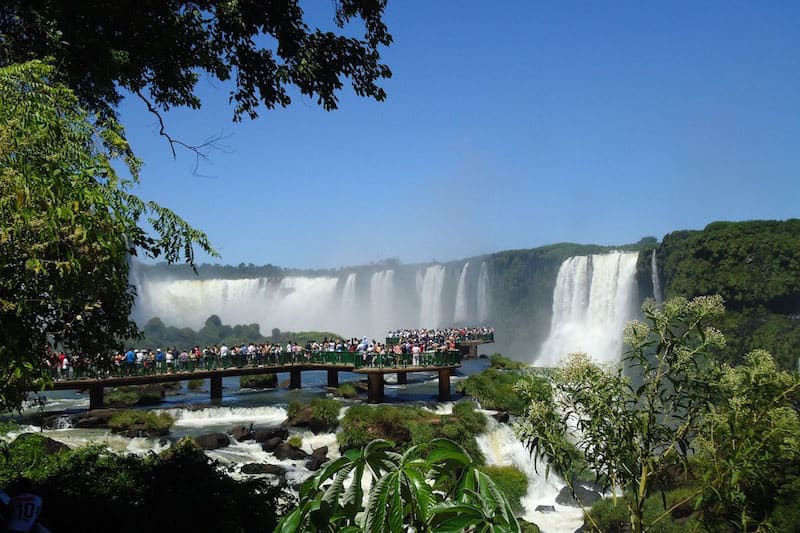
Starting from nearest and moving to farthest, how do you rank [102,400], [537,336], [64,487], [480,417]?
[64,487], [480,417], [102,400], [537,336]

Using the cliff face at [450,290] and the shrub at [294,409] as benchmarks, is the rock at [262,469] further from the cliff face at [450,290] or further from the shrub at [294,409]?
the cliff face at [450,290]

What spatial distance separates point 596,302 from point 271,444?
37749 millimetres

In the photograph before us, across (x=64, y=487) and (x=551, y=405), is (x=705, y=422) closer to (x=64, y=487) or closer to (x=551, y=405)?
(x=551, y=405)

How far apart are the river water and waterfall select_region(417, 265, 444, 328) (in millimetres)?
44599

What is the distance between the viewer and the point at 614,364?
16.5ft

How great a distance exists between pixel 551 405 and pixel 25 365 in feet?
12.9

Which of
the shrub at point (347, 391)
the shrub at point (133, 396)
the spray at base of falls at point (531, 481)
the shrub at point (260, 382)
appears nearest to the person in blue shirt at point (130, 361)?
the shrub at point (133, 396)

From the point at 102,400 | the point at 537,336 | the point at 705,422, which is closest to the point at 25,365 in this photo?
the point at 705,422

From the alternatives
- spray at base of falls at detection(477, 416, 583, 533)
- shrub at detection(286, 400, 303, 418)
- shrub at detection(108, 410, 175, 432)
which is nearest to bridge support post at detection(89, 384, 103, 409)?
shrub at detection(108, 410, 175, 432)

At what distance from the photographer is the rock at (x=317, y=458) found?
17.5 metres

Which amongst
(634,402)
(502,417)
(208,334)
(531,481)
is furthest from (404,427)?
(208,334)

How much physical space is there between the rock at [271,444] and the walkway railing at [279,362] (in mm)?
6839

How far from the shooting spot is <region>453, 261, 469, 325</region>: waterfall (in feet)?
243

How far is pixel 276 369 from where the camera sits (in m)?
28.3
